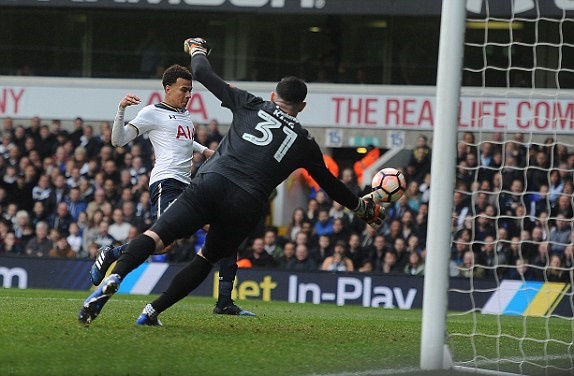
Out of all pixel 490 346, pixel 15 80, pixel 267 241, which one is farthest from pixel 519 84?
pixel 490 346

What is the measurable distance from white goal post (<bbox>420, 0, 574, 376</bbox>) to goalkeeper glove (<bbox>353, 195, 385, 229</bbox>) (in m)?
0.61

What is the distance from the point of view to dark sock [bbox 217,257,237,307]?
9.64m

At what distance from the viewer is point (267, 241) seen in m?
17.7

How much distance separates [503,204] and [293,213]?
14.1 ft

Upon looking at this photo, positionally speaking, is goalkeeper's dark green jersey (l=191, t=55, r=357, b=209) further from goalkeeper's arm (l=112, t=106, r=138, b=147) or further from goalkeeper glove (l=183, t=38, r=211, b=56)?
goalkeeper's arm (l=112, t=106, r=138, b=147)

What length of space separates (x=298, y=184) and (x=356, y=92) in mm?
2209

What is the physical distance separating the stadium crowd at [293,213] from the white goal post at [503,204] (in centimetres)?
6

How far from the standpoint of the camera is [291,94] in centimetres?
761

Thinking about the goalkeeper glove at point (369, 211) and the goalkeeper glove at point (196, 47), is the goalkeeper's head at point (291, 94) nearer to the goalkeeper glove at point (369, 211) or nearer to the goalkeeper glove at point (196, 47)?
the goalkeeper glove at point (196, 47)

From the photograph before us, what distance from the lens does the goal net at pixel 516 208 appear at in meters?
8.63

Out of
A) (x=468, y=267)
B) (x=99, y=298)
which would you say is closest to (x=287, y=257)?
(x=468, y=267)

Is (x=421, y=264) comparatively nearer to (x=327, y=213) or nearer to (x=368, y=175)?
(x=327, y=213)

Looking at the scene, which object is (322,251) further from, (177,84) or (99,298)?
(99,298)

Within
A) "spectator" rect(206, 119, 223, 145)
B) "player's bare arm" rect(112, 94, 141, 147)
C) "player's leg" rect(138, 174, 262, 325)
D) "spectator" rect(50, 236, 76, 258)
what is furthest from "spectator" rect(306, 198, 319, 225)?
"player's leg" rect(138, 174, 262, 325)
